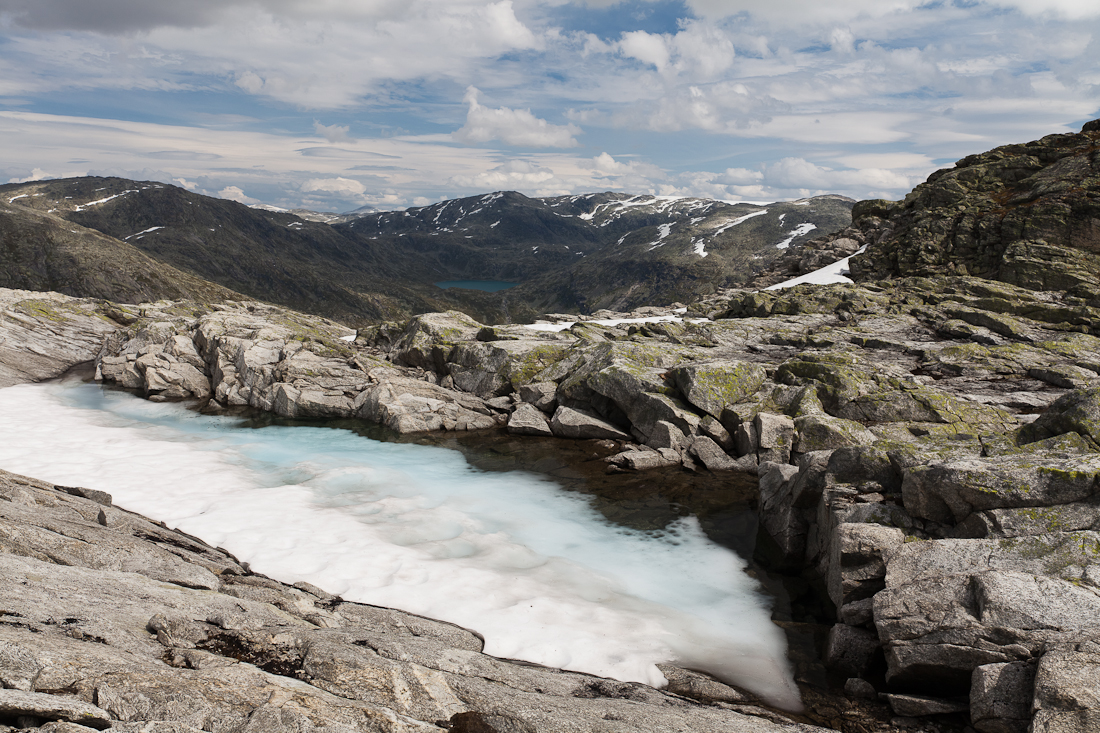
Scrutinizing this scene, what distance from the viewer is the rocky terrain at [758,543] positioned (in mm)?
9656

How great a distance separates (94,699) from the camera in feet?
23.8

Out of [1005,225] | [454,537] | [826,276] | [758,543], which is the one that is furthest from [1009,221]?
[454,537]

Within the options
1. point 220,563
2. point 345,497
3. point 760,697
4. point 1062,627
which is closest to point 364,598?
point 220,563

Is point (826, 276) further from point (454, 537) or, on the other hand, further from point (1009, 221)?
point (454, 537)

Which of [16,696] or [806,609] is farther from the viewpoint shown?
[806,609]

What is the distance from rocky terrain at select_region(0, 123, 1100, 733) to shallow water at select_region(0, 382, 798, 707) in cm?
165

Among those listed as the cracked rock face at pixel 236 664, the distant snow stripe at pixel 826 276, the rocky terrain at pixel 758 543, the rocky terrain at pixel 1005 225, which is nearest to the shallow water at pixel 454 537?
the rocky terrain at pixel 758 543

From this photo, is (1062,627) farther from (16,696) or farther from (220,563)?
(220,563)

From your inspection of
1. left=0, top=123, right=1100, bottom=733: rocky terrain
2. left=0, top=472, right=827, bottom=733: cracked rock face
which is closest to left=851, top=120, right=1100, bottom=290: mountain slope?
left=0, top=123, right=1100, bottom=733: rocky terrain

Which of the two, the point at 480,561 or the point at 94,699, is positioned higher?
the point at 94,699

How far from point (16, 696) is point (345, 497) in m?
20.9

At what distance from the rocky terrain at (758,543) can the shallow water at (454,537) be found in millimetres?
1650

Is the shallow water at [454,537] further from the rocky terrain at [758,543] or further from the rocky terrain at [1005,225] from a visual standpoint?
the rocky terrain at [1005,225]

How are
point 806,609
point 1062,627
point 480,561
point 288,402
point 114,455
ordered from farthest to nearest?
point 288,402 < point 114,455 < point 480,561 < point 806,609 < point 1062,627
